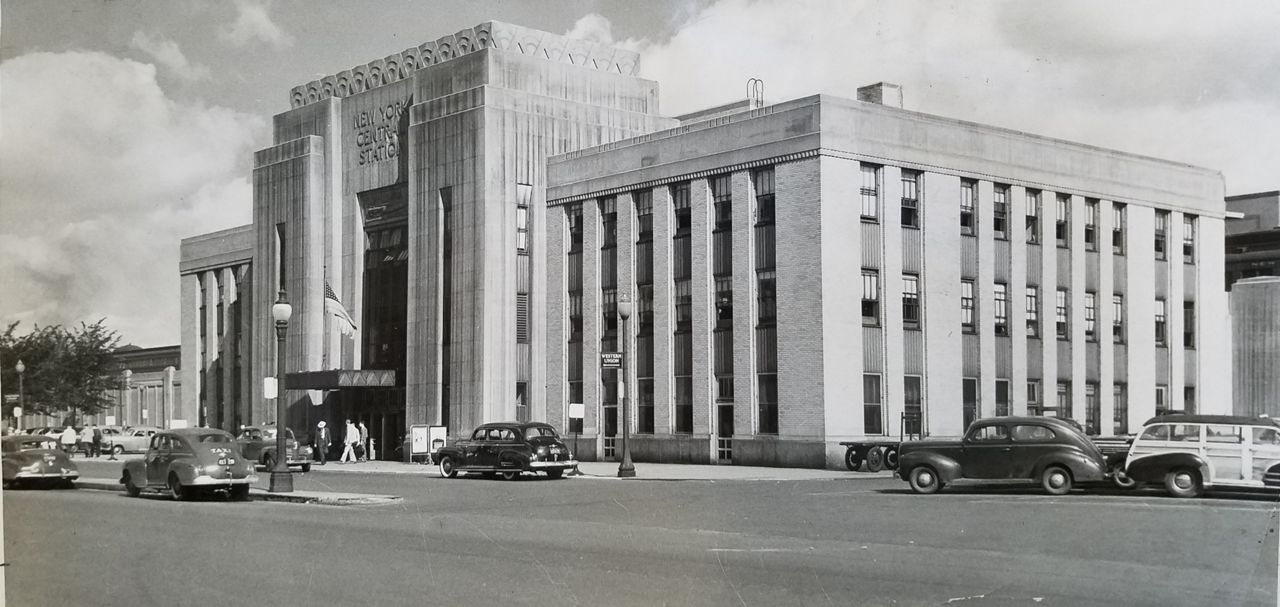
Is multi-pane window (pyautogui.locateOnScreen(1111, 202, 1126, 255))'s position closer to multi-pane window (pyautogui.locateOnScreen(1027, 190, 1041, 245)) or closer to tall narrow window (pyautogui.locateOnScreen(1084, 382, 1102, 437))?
multi-pane window (pyautogui.locateOnScreen(1027, 190, 1041, 245))

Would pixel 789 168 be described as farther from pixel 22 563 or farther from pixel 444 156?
pixel 22 563

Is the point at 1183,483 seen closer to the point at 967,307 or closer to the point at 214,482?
the point at 967,307

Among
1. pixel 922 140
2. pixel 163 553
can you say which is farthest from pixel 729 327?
pixel 163 553

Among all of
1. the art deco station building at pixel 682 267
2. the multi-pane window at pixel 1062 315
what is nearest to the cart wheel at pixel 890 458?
the art deco station building at pixel 682 267

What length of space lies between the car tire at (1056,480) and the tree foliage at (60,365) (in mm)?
17620

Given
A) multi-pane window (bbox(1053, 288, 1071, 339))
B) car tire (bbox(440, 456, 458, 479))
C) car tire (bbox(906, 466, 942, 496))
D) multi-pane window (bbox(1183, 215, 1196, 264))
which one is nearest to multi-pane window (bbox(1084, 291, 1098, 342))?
multi-pane window (bbox(1053, 288, 1071, 339))

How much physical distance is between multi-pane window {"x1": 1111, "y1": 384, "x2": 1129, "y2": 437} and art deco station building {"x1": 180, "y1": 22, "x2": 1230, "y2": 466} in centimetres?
14

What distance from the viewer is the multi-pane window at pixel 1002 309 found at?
38.7 metres

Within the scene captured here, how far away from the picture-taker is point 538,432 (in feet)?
114

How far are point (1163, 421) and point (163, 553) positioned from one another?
1722 cm

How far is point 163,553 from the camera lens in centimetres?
1612

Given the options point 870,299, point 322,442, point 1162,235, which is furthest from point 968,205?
point 322,442

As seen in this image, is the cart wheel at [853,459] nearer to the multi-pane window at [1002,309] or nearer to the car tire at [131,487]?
the multi-pane window at [1002,309]

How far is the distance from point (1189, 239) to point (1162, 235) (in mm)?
993
